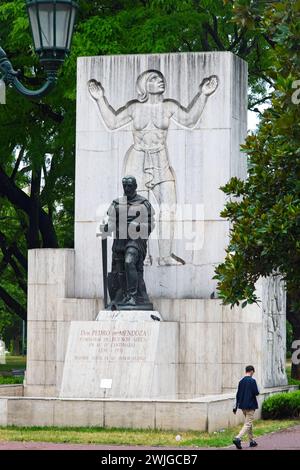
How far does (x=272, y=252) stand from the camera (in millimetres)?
18500

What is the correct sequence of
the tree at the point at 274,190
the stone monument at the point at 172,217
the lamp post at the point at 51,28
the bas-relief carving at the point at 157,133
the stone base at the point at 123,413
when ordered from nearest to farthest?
the lamp post at the point at 51,28, the tree at the point at 274,190, the stone base at the point at 123,413, the stone monument at the point at 172,217, the bas-relief carving at the point at 157,133

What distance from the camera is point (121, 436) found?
22.4 meters

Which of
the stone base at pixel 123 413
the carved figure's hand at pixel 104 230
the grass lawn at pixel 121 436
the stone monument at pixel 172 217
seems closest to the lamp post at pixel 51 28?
the grass lawn at pixel 121 436

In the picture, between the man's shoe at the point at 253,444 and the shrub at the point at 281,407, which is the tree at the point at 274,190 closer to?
the man's shoe at the point at 253,444

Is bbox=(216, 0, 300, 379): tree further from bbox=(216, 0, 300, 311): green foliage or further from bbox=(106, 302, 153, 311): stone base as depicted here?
bbox=(106, 302, 153, 311): stone base

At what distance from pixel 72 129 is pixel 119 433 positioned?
16.4 metres

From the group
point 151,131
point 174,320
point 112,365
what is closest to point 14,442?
point 112,365

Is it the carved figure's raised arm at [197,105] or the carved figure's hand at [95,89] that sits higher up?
the carved figure's hand at [95,89]

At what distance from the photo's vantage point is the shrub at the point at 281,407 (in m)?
27.2

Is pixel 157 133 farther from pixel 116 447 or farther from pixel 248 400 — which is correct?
pixel 116 447

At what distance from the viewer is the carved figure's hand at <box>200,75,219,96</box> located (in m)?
30.3

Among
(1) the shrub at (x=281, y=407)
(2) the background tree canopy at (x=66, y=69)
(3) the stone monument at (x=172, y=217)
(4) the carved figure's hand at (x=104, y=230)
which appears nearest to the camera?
(1) the shrub at (x=281, y=407)

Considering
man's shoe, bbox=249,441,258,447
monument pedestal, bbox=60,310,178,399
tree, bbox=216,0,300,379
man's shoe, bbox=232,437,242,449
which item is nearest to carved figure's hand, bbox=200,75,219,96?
monument pedestal, bbox=60,310,178,399

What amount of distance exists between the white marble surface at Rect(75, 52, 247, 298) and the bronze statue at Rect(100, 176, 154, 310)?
6.52ft
